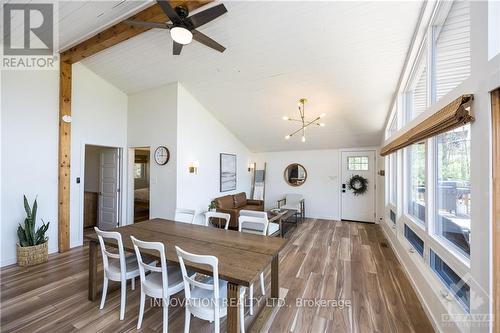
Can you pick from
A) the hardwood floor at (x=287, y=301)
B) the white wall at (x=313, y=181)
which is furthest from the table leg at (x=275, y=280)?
the white wall at (x=313, y=181)

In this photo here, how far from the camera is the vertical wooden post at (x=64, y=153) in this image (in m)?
3.69

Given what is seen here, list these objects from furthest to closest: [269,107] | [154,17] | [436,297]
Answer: [269,107]
[154,17]
[436,297]

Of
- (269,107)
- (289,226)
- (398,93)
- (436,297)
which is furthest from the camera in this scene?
(289,226)

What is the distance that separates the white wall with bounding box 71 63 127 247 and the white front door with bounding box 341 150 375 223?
238 inches

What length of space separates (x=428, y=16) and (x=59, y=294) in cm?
522

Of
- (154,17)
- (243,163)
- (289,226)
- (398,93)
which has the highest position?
(154,17)

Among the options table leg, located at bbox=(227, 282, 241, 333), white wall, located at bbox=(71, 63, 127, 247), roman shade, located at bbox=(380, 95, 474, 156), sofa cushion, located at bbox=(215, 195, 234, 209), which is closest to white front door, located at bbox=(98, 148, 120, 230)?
white wall, located at bbox=(71, 63, 127, 247)

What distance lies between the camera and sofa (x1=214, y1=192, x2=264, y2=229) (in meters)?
4.89

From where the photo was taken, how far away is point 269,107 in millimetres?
4742

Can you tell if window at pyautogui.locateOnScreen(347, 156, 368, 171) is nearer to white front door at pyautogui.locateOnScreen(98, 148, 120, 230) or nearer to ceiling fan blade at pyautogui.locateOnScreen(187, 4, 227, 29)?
ceiling fan blade at pyautogui.locateOnScreen(187, 4, 227, 29)

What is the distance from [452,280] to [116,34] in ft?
15.7

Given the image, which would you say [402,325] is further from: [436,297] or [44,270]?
[44,270]

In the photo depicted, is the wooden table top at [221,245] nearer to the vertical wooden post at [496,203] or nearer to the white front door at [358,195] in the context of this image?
the vertical wooden post at [496,203]

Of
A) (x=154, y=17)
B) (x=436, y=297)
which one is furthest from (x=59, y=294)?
(x=436, y=297)
